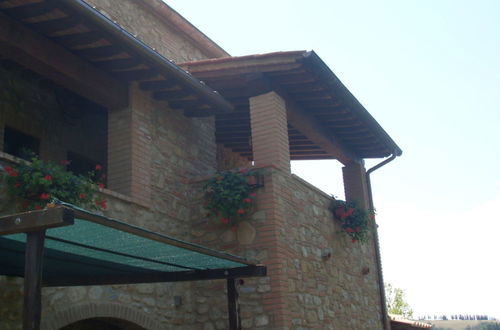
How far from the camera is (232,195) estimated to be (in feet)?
26.7

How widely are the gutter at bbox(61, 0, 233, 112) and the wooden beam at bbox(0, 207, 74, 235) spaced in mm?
2938

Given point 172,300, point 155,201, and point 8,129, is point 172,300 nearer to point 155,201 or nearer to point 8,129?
point 155,201

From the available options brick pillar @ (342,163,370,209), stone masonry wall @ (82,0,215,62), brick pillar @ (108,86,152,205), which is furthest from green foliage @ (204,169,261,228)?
brick pillar @ (342,163,370,209)

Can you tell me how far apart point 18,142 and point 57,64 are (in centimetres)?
227

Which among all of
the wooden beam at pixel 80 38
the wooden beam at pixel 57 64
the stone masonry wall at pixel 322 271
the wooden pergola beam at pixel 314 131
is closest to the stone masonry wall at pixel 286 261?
the stone masonry wall at pixel 322 271

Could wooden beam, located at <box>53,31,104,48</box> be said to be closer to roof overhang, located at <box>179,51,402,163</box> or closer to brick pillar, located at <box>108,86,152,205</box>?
brick pillar, located at <box>108,86,152,205</box>

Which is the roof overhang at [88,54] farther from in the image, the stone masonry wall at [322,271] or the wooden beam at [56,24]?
the stone masonry wall at [322,271]

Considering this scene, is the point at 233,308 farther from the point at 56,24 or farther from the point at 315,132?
the point at 315,132

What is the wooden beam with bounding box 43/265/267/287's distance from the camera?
5809 mm

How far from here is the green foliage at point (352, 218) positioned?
33.2ft

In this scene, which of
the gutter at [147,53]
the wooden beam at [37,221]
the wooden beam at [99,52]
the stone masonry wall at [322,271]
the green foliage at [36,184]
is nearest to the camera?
the wooden beam at [37,221]

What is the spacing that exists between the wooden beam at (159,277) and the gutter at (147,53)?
2595 millimetres

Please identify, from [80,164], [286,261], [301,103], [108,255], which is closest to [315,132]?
[301,103]

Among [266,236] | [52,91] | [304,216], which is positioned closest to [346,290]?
[304,216]
